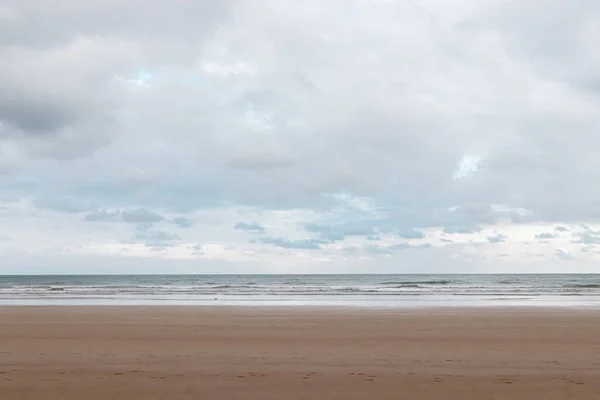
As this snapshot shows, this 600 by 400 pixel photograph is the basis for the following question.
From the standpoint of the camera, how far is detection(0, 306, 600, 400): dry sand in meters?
7.95

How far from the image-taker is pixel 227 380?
338 inches

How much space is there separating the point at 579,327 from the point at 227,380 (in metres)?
13.3

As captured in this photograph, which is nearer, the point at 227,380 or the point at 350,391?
the point at 350,391

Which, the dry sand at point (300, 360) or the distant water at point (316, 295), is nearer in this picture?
the dry sand at point (300, 360)

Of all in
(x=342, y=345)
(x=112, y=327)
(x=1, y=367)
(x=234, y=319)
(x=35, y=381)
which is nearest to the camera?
(x=35, y=381)

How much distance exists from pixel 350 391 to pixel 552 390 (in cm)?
325

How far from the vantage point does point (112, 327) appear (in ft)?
53.8

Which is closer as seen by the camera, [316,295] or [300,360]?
[300,360]

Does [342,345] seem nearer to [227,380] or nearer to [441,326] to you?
[227,380]

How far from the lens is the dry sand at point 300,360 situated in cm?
795

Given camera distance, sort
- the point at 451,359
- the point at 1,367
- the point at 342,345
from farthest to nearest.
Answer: the point at 342,345, the point at 451,359, the point at 1,367

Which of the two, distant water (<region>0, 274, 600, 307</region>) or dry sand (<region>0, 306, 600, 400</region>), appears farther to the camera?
distant water (<region>0, 274, 600, 307</region>)

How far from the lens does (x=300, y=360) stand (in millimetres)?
10352

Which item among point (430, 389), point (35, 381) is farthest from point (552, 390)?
point (35, 381)
